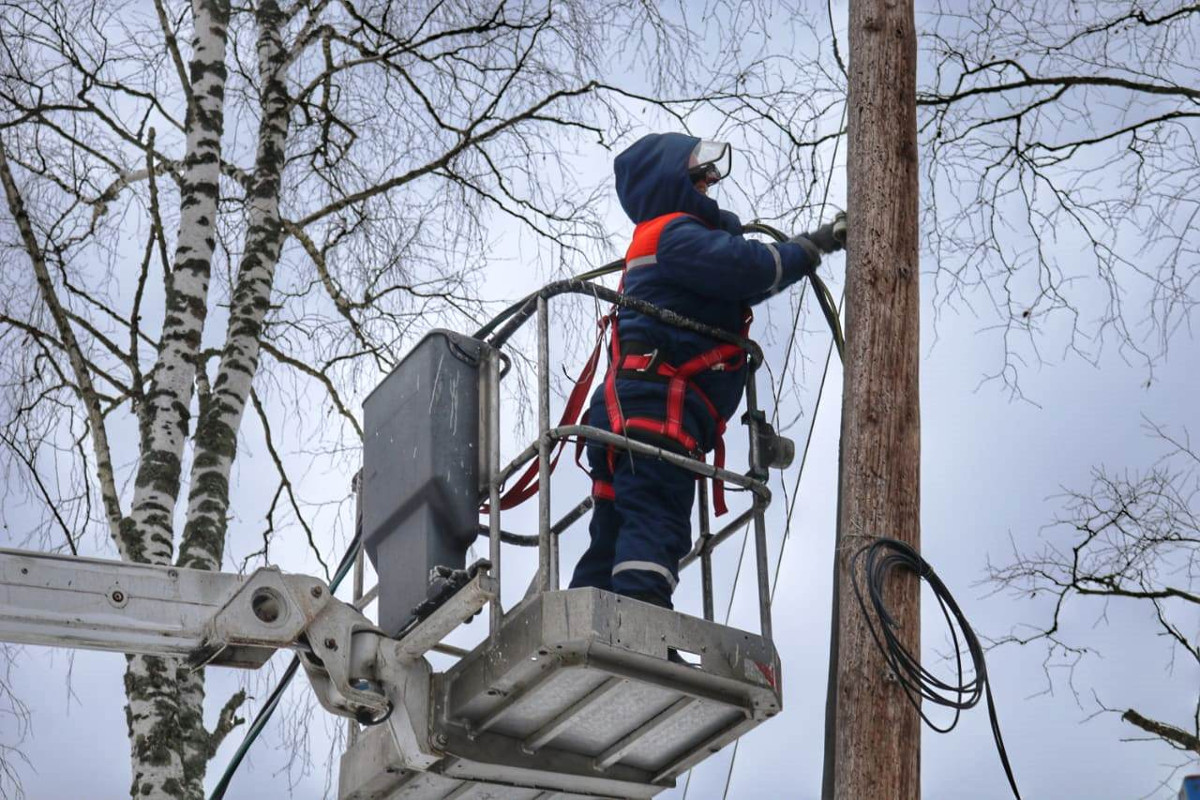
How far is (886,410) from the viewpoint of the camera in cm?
614

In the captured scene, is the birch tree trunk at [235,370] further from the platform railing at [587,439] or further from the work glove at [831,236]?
the work glove at [831,236]

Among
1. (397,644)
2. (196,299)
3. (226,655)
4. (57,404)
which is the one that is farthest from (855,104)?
(57,404)

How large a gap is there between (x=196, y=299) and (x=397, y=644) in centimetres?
342

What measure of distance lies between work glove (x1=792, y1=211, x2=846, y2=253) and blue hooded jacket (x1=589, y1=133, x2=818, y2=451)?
0.55 feet

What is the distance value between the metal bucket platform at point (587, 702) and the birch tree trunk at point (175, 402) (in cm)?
163

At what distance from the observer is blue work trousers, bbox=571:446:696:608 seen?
6.03 meters

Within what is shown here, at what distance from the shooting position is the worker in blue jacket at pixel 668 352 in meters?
6.18

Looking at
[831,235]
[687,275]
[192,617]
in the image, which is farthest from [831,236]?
[192,617]

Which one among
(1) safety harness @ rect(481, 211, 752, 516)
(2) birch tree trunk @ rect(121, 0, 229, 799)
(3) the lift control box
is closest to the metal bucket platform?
(3) the lift control box

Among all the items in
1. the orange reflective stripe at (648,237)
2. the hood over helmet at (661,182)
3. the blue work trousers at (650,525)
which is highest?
the hood over helmet at (661,182)

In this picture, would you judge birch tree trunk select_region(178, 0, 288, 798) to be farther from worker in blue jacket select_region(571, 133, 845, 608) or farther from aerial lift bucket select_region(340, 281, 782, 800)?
worker in blue jacket select_region(571, 133, 845, 608)

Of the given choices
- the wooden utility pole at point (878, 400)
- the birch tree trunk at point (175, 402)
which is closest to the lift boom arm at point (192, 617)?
the wooden utility pole at point (878, 400)

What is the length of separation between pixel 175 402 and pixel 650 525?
3315 mm

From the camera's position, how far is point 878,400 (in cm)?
616
